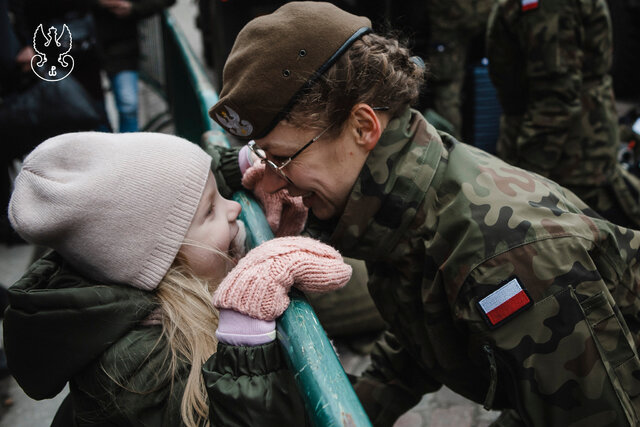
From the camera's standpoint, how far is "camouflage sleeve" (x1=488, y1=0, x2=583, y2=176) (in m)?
3.16

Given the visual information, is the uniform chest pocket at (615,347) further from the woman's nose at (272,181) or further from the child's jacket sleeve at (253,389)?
the woman's nose at (272,181)

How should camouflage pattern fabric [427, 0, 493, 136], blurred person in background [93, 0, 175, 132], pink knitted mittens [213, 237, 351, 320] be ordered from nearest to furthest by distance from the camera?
pink knitted mittens [213, 237, 351, 320] < blurred person in background [93, 0, 175, 132] < camouflage pattern fabric [427, 0, 493, 136]

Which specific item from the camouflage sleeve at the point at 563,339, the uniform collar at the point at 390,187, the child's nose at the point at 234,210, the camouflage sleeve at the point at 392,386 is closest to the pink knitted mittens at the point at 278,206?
the child's nose at the point at 234,210

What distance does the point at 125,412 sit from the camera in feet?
4.30

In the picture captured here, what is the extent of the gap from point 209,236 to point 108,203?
296 mm

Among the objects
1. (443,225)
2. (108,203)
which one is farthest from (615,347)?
(108,203)

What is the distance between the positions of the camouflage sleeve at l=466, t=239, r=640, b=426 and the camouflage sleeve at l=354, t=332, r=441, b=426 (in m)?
0.69

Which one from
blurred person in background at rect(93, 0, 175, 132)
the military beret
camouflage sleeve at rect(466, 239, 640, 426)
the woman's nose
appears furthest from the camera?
blurred person in background at rect(93, 0, 175, 132)

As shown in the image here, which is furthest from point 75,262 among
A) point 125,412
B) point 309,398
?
point 309,398

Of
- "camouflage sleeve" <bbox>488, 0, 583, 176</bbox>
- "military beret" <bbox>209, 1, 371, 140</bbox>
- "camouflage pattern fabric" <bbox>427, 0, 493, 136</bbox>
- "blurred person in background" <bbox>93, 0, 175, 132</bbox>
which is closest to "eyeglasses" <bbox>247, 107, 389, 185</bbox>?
"military beret" <bbox>209, 1, 371, 140</bbox>

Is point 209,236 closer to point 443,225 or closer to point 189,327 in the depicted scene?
point 189,327

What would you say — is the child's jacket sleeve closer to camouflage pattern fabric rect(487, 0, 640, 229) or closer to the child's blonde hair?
the child's blonde hair

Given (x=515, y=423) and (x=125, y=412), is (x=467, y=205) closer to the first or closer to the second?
(x=515, y=423)

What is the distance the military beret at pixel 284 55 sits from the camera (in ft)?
4.45
